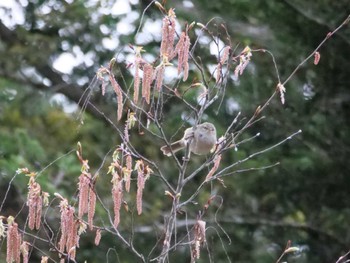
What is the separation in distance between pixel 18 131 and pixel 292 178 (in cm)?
274

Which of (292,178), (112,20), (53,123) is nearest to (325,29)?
(292,178)

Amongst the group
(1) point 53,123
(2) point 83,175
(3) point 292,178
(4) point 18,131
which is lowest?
(1) point 53,123

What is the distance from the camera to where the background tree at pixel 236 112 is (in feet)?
30.2

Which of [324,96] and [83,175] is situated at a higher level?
[83,175]

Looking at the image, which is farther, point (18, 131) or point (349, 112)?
point (349, 112)

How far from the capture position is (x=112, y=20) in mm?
10023

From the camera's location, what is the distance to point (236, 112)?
9.28m

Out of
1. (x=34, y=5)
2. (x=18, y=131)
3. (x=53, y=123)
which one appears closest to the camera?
(x=18, y=131)

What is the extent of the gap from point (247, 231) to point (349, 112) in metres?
1.58

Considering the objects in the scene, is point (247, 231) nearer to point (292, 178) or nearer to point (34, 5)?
point (292, 178)

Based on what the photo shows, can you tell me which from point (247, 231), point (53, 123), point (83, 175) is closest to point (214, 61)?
point (247, 231)

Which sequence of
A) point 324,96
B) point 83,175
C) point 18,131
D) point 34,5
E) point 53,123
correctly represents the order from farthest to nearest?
1. point 53,123
2. point 34,5
3. point 324,96
4. point 18,131
5. point 83,175

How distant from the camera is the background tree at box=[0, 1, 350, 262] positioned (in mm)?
9203

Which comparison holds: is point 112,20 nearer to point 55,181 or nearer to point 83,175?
point 55,181
